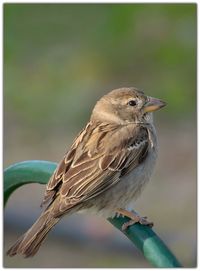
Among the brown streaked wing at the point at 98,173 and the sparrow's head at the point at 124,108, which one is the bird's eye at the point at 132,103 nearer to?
the sparrow's head at the point at 124,108

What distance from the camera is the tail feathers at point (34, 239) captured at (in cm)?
397

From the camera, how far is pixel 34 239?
4.01m

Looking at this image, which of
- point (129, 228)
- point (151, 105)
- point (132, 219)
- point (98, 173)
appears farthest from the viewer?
point (151, 105)

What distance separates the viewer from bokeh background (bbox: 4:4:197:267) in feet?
20.2

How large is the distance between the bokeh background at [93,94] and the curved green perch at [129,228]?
194 centimetres

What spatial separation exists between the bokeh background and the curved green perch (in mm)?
1939

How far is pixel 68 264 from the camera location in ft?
20.1

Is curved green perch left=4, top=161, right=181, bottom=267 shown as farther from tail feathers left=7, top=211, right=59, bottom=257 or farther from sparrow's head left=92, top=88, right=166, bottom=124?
sparrow's head left=92, top=88, right=166, bottom=124

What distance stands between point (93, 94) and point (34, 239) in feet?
11.7

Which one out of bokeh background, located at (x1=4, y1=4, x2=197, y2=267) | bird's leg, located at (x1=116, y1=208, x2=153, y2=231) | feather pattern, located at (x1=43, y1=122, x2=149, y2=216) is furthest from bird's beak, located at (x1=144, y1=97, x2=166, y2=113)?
bokeh background, located at (x1=4, y1=4, x2=197, y2=267)

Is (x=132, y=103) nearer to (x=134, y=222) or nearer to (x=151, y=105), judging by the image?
(x=151, y=105)

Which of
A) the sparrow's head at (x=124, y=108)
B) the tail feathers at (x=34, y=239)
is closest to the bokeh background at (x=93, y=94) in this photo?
the sparrow's head at (x=124, y=108)

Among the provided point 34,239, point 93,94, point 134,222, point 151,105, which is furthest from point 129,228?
point 93,94

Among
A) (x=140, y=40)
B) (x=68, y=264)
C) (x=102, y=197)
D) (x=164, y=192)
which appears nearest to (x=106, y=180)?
(x=102, y=197)
